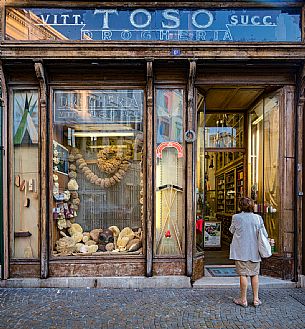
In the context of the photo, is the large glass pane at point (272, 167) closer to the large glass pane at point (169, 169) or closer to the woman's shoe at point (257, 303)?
the woman's shoe at point (257, 303)

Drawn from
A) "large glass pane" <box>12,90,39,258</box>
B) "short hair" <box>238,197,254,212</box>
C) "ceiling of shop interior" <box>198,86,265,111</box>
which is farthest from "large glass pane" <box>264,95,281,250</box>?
"large glass pane" <box>12,90,39,258</box>

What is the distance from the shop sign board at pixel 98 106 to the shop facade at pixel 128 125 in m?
0.02

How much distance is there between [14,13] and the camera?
7.40 m

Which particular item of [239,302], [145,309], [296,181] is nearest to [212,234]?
[296,181]

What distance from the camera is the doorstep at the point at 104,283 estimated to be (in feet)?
24.1

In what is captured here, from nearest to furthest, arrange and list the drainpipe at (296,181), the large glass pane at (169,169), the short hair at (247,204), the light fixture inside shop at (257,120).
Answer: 1. the short hair at (247,204)
2. the drainpipe at (296,181)
3. the large glass pane at (169,169)
4. the light fixture inside shop at (257,120)

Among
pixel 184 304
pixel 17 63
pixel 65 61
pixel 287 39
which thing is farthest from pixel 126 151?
pixel 287 39

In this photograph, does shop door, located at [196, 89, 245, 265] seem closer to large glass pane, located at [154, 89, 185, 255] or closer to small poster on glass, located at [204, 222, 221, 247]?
small poster on glass, located at [204, 222, 221, 247]

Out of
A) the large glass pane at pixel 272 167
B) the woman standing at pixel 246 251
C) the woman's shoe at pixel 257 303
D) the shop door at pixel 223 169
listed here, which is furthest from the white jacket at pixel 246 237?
the shop door at pixel 223 169

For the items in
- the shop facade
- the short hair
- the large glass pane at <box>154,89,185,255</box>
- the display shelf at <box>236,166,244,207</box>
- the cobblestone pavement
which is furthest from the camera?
the display shelf at <box>236,166,244,207</box>

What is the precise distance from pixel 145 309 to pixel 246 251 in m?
1.75

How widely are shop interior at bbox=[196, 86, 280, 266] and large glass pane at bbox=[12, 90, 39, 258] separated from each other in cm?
305

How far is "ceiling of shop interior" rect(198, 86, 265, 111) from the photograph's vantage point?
26.2 ft

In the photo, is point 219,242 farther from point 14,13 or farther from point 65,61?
point 14,13
